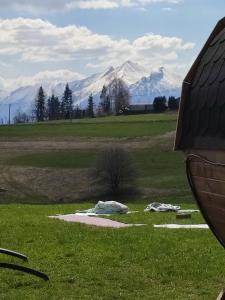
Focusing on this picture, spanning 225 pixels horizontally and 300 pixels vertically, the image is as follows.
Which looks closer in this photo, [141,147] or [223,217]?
[223,217]

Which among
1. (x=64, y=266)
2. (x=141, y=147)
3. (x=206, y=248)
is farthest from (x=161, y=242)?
(x=141, y=147)

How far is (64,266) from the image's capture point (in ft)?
32.8

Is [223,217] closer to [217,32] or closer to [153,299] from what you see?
[217,32]

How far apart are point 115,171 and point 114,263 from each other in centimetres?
3413

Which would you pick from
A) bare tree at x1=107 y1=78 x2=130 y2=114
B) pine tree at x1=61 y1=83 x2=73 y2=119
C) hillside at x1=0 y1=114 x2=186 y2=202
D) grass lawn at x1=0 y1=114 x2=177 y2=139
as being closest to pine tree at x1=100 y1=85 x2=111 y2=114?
bare tree at x1=107 y1=78 x2=130 y2=114

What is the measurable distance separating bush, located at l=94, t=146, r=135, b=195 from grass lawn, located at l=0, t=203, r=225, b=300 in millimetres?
28768

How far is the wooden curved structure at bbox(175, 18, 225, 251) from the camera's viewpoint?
12.4 feet

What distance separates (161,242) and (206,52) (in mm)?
8085

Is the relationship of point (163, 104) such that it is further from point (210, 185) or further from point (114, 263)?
point (210, 185)

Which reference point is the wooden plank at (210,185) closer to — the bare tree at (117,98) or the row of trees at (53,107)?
the bare tree at (117,98)

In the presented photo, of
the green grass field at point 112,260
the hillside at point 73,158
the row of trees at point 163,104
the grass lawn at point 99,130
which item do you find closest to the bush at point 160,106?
the row of trees at point 163,104

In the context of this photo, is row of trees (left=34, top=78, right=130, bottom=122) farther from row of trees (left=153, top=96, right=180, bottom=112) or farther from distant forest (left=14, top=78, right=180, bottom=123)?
row of trees (left=153, top=96, right=180, bottom=112)

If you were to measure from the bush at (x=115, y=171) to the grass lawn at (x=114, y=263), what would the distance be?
28768 mm

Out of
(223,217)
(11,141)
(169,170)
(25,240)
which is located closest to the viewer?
(223,217)
